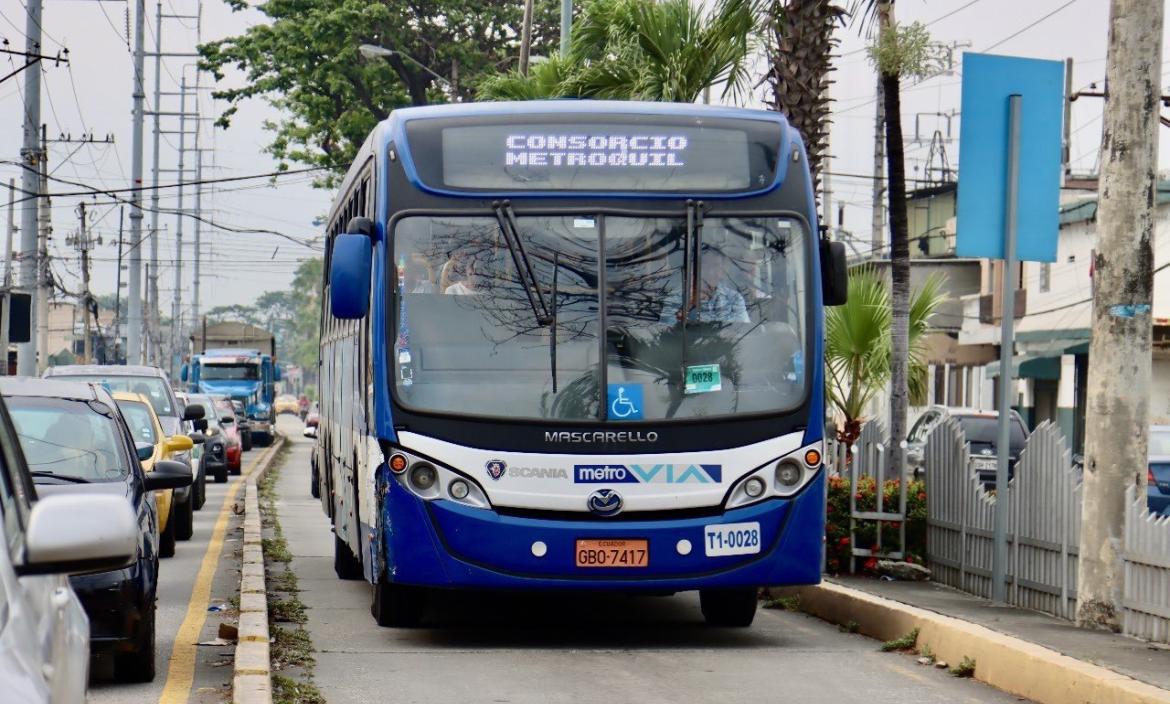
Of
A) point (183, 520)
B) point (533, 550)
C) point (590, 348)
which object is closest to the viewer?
point (533, 550)

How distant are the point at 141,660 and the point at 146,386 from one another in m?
15.9

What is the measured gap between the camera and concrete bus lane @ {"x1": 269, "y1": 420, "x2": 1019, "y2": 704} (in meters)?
9.45

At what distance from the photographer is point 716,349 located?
11.0 metres

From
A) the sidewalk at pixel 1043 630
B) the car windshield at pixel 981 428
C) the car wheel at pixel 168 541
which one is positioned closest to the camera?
the sidewalk at pixel 1043 630

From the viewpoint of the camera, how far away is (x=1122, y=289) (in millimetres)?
11383

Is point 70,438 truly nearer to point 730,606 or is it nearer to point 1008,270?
point 730,606

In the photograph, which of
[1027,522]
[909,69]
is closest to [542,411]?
[1027,522]

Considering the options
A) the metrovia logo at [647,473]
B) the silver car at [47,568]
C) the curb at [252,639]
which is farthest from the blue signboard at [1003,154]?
the silver car at [47,568]

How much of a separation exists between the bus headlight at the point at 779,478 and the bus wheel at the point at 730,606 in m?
1.15

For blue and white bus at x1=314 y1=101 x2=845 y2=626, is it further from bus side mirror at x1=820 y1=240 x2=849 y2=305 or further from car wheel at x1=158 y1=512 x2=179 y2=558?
car wheel at x1=158 y1=512 x2=179 y2=558

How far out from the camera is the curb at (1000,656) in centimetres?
857

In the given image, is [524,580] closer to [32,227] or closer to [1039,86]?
[1039,86]

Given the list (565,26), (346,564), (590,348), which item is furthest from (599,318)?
(565,26)

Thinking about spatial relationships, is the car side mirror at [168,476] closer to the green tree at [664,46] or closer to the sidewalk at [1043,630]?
the sidewalk at [1043,630]
